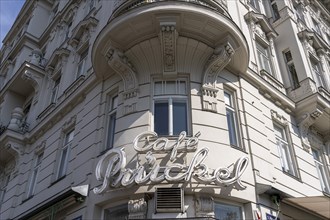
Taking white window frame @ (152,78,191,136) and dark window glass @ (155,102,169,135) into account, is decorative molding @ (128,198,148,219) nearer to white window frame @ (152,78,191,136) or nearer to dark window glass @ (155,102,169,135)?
dark window glass @ (155,102,169,135)

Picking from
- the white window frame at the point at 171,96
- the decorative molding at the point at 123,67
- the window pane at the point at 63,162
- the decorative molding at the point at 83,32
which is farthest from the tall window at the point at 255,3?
the window pane at the point at 63,162

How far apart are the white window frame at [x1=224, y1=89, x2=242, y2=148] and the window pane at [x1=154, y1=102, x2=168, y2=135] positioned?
185cm

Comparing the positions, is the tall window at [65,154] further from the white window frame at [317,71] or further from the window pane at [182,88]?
the white window frame at [317,71]

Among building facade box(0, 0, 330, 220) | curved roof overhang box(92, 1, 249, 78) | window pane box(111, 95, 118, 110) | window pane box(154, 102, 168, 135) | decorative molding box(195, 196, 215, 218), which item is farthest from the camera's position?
window pane box(111, 95, 118, 110)

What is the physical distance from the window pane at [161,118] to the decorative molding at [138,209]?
202cm

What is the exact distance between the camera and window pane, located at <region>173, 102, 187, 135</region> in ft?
29.2

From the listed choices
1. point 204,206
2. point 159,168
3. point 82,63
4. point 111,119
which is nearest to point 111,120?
point 111,119

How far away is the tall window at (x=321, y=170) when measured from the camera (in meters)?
12.1

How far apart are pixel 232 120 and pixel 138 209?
3.95 meters

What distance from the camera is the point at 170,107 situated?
9.21 m

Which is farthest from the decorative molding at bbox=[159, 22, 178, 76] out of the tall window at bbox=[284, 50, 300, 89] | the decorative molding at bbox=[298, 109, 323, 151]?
the tall window at bbox=[284, 50, 300, 89]

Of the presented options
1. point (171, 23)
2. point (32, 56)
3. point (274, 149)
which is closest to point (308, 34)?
point (274, 149)

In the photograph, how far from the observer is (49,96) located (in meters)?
15.6

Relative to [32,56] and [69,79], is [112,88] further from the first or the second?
[32,56]
